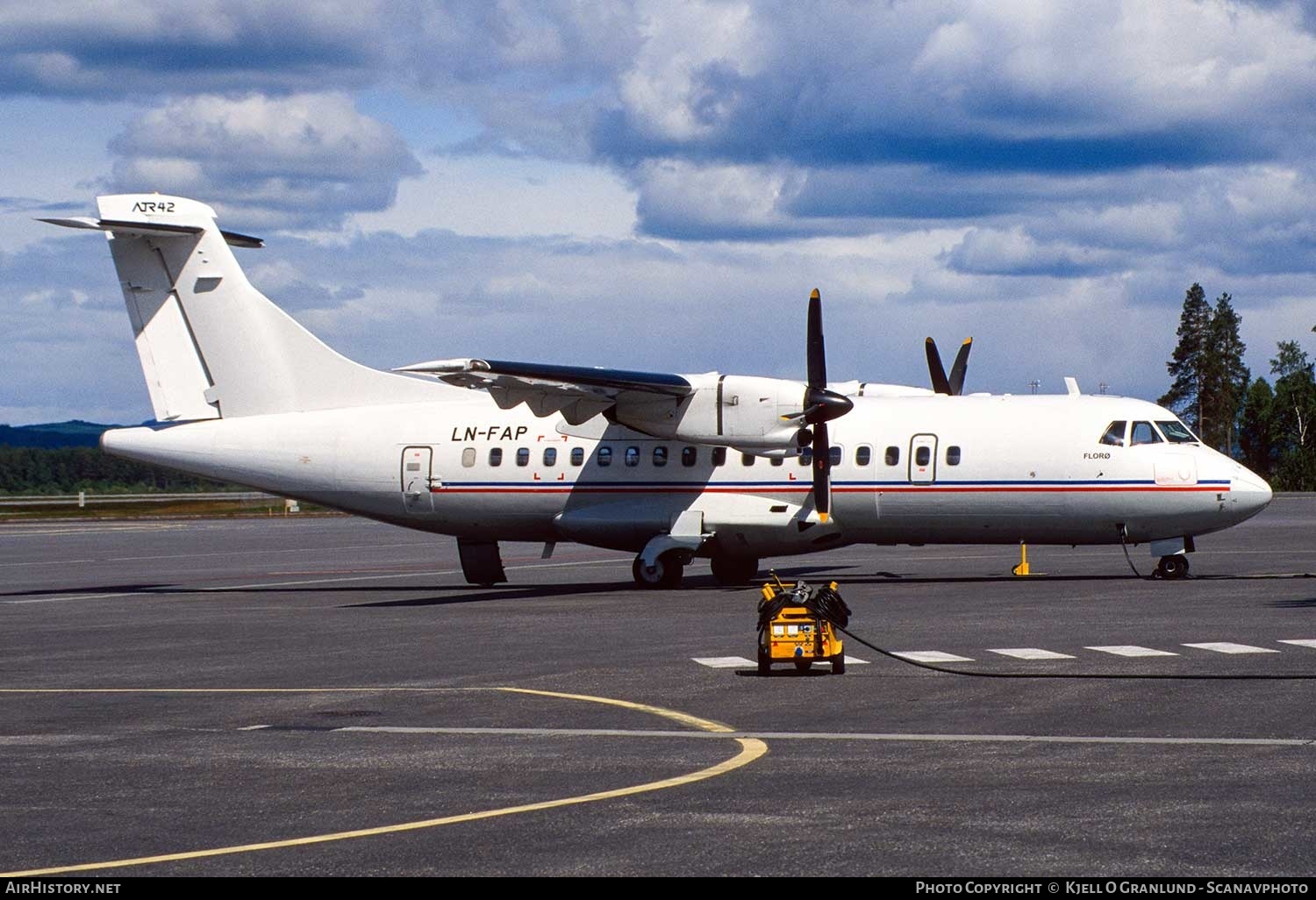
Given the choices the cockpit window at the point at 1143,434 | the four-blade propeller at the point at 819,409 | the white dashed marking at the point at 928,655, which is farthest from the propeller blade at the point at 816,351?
the white dashed marking at the point at 928,655

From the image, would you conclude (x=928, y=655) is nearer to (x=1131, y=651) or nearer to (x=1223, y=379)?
(x=1131, y=651)

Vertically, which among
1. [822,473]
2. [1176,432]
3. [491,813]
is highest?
[1176,432]

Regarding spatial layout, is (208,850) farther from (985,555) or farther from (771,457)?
(985,555)

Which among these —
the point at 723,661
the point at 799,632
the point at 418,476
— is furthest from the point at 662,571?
the point at 799,632

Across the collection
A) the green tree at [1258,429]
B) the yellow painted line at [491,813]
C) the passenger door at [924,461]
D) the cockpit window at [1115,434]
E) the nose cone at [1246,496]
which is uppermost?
the green tree at [1258,429]

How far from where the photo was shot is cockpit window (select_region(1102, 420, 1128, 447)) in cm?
3216

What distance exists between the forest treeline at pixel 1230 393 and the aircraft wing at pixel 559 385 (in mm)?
130179

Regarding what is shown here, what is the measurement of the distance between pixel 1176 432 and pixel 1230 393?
135 metres

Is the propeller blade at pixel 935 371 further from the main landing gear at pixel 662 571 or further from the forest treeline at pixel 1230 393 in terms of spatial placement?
the forest treeline at pixel 1230 393

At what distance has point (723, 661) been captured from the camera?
1978 cm

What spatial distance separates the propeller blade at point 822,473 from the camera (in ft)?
105

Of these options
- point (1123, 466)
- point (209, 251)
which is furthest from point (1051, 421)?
point (209, 251)

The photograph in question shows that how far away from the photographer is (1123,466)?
105 ft

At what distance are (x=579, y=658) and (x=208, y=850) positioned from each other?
36.7 ft
